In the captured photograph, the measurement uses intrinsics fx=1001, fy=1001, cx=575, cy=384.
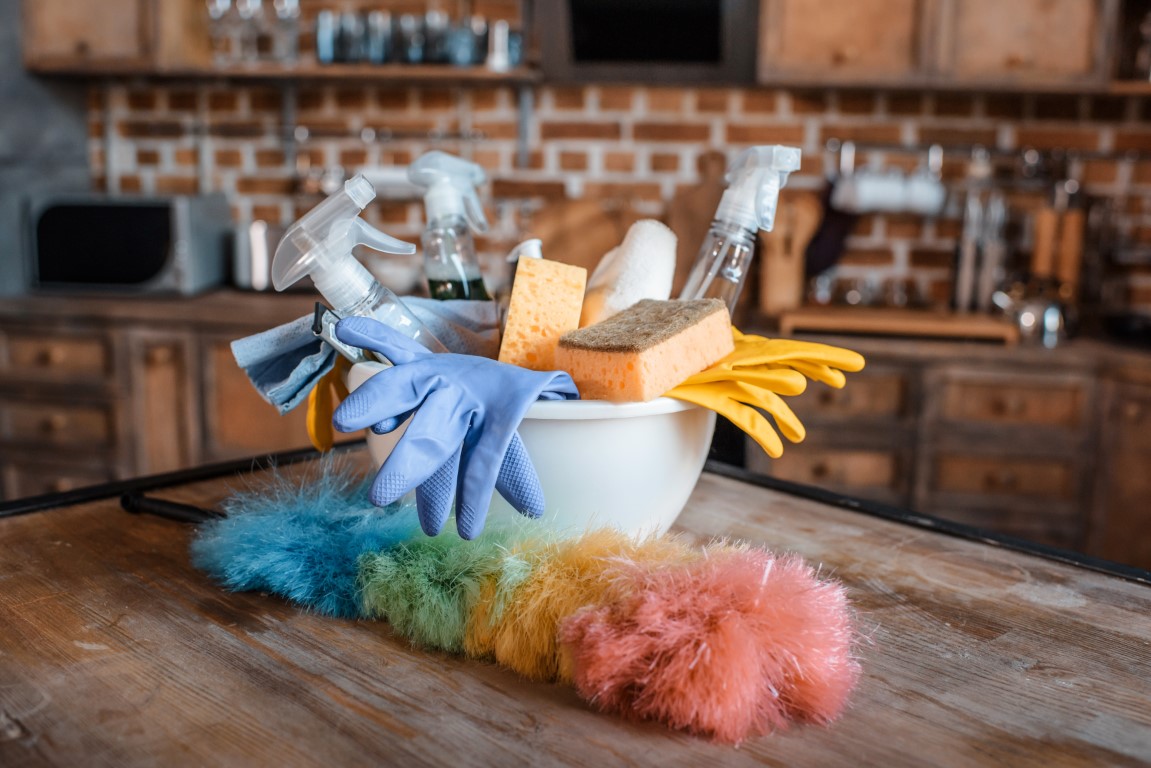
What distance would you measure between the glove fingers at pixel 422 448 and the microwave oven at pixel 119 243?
2.18m

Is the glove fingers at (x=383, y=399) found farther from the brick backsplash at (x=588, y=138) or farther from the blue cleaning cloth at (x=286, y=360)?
the brick backsplash at (x=588, y=138)

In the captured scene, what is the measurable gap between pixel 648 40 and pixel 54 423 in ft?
5.92

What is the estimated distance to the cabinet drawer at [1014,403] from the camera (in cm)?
219

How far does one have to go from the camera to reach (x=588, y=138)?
2756 mm

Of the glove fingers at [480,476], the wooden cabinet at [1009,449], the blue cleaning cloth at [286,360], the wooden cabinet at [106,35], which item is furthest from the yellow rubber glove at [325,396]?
the wooden cabinet at [106,35]

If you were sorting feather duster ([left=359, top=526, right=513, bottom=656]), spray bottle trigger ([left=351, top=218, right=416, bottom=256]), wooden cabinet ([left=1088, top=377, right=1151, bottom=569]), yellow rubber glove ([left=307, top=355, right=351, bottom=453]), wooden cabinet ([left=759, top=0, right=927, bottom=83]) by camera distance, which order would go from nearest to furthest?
feather duster ([left=359, top=526, right=513, bottom=656]) → spray bottle trigger ([left=351, top=218, right=416, bottom=256]) → yellow rubber glove ([left=307, top=355, right=351, bottom=453]) → wooden cabinet ([left=1088, top=377, right=1151, bottom=569]) → wooden cabinet ([left=759, top=0, right=927, bottom=83])

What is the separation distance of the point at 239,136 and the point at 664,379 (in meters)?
2.55

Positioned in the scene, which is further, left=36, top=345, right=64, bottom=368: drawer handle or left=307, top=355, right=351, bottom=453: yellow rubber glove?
left=36, top=345, right=64, bottom=368: drawer handle

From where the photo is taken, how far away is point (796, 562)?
2.03ft

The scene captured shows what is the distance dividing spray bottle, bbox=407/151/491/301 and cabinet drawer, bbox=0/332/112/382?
74.6 inches

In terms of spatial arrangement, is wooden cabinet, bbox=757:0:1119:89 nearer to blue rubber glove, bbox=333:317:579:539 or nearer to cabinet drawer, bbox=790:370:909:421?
cabinet drawer, bbox=790:370:909:421

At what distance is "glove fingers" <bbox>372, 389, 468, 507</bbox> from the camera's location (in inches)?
23.9

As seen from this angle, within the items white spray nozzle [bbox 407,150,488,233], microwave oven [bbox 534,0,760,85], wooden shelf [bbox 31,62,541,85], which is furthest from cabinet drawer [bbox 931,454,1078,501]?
white spray nozzle [bbox 407,150,488,233]

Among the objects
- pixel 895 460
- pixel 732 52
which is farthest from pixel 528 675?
pixel 732 52
